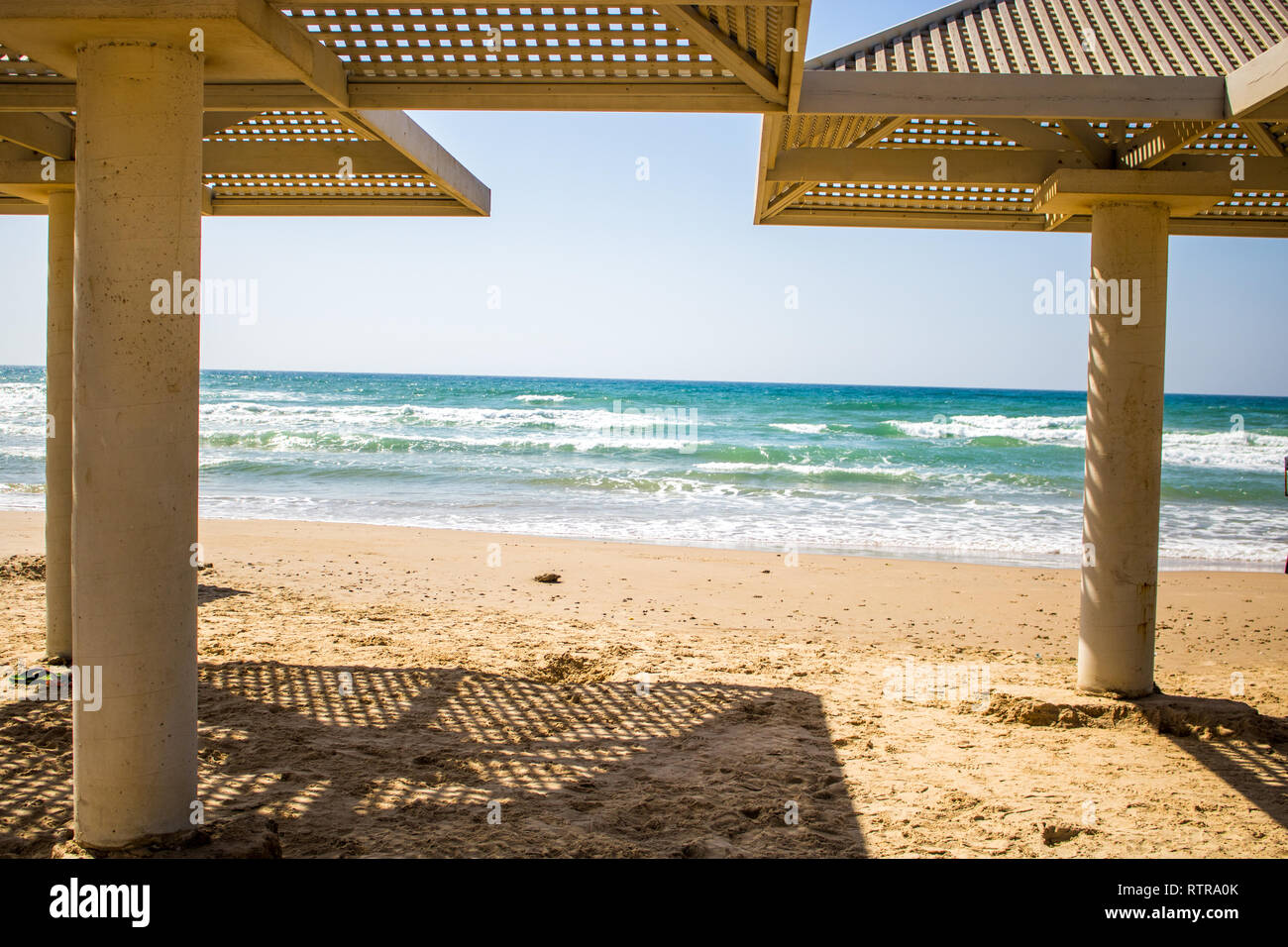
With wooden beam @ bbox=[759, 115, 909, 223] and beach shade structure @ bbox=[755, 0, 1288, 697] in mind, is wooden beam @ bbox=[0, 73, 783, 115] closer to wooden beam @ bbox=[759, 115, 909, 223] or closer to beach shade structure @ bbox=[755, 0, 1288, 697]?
beach shade structure @ bbox=[755, 0, 1288, 697]

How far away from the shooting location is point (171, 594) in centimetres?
332

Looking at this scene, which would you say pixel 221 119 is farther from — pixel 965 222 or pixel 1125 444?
pixel 1125 444

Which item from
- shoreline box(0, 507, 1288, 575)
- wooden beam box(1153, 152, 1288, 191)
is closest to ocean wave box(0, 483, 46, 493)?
shoreline box(0, 507, 1288, 575)

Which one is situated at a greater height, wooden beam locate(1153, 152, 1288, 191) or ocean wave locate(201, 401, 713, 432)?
wooden beam locate(1153, 152, 1288, 191)

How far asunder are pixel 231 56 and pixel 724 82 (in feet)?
6.85

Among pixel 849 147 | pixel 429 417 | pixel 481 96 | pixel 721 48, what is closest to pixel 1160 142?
pixel 849 147

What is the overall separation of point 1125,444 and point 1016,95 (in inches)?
90.6

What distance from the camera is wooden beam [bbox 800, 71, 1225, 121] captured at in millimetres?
4508

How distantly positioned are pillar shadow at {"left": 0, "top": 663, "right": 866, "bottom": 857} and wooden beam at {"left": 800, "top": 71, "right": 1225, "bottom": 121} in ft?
11.2

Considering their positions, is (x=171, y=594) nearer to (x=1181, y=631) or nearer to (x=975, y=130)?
(x=975, y=130)

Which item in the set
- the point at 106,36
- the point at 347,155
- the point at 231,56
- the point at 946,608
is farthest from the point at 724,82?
the point at 946,608

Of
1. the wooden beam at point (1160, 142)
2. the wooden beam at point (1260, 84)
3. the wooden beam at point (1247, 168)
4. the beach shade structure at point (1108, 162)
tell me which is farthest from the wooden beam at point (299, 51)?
the wooden beam at point (1247, 168)

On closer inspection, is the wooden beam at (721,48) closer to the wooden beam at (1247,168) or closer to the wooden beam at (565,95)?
the wooden beam at (565,95)

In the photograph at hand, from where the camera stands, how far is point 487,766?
4594mm
